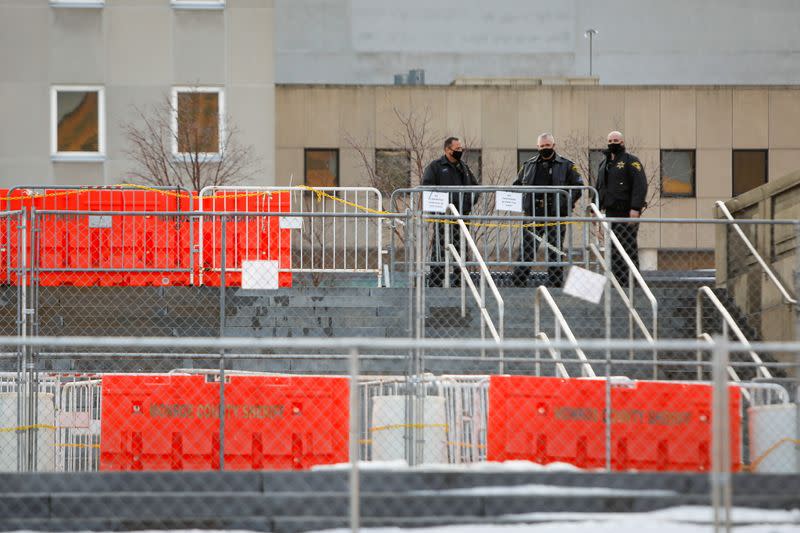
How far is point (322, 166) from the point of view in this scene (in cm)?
4003

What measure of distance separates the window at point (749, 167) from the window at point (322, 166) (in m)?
11.5

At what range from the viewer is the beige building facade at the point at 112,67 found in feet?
111

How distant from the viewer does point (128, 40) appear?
34188 mm

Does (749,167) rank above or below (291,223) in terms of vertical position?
above

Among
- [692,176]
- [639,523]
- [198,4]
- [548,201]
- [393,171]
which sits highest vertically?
[198,4]

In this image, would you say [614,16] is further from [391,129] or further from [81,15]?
[81,15]

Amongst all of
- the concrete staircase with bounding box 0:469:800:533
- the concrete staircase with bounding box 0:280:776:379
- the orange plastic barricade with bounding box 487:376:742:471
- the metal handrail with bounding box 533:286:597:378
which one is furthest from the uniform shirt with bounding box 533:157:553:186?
the concrete staircase with bounding box 0:469:800:533

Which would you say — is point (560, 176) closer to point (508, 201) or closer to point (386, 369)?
point (508, 201)

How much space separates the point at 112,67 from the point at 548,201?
1815 cm

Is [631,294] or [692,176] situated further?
[692,176]

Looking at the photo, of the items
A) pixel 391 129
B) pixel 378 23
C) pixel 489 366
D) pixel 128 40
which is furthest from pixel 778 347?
pixel 378 23

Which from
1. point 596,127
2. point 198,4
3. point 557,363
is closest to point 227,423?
point 557,363

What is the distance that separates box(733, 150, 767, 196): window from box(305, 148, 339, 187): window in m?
11.5

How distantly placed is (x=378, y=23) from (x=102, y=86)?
12.0 metres
